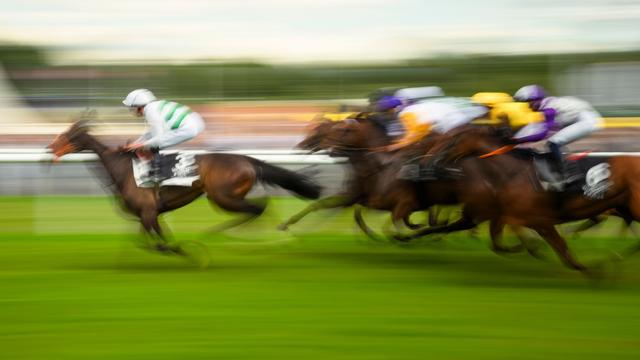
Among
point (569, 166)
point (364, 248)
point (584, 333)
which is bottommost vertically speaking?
point (364, 248)

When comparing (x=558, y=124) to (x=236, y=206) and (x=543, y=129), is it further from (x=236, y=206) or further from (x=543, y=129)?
(x=236, y=206)

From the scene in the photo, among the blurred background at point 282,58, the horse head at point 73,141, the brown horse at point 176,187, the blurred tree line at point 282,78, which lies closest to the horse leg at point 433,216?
the brown horse at point 176,187

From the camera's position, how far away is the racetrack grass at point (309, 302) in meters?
4.35

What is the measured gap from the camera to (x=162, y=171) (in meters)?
6.73

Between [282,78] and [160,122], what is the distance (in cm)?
788

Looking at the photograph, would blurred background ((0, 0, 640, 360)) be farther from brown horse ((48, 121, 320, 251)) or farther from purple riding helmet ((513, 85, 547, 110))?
purple riding helmet ((513, 85, 547, 110))

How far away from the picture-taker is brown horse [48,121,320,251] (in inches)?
265

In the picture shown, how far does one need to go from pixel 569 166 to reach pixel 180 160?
257cm

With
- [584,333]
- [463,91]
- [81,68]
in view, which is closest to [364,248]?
[584,333]

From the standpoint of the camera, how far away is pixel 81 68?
1418 centimetres

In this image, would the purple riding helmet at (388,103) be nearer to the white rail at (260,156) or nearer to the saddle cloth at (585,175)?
the white rail at (260,156)

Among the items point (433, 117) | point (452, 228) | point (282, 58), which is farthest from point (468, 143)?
point (282, 58)

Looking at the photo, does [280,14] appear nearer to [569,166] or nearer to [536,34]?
[536,34]

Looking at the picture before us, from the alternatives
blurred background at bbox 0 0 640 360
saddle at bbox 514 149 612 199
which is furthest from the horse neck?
saddle at bbox 514 149 612 199
